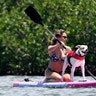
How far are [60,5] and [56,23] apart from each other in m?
0.46

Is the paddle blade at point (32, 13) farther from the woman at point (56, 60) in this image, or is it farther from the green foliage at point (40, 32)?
the green foliage at point (40, 32)

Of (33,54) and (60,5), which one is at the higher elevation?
(60,5)

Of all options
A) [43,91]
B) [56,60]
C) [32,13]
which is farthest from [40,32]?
[43,91]

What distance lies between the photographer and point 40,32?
18109mm

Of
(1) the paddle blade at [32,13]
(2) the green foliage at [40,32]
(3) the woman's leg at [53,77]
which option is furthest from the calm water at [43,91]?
(2) the green foliage at [40,32]

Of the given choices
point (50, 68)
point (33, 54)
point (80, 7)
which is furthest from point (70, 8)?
point (50, 68)

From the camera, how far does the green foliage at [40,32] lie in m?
18.1

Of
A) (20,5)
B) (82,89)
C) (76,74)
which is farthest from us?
(20,5)

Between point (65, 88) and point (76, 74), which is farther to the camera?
point (76, 74)

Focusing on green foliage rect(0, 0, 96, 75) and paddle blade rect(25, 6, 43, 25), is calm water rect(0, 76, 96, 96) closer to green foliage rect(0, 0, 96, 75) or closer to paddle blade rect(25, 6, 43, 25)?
paddle blade rect(25, 6, 43, 25)

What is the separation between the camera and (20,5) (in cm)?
1909

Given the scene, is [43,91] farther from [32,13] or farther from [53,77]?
[32,13]

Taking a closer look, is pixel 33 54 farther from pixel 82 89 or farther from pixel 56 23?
pixel 82 89

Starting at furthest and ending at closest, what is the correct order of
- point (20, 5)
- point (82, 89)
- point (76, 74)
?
point (20, 5), point (76, 74), point (82, 89)
